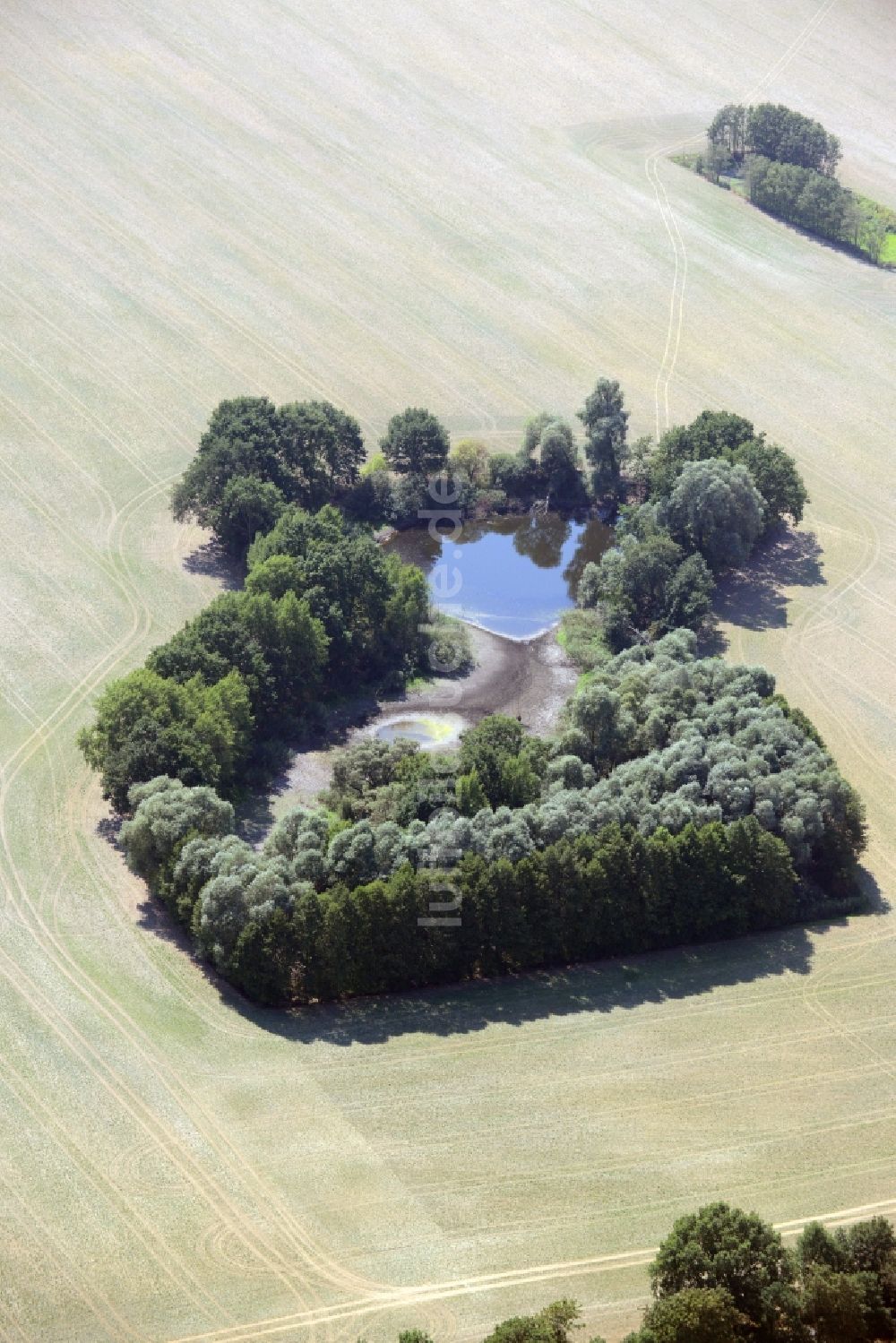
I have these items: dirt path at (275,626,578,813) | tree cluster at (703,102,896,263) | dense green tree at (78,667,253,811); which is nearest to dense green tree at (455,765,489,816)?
dirt path at (275,626,578,813)

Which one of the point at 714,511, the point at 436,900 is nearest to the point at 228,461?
the point at 714,511

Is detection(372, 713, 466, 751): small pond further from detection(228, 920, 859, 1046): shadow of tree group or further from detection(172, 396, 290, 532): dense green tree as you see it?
detection(172, 396, 290, 532): dense green tree

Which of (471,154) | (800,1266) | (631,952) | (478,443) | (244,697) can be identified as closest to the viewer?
(800,1266)

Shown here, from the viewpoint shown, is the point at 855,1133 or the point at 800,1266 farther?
the point at 855,1133

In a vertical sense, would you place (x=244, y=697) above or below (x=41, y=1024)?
above

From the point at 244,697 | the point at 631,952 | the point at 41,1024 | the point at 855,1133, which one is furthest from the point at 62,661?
the point at 855,1133

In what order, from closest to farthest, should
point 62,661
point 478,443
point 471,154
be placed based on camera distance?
1. point 62,661
2. point 478,443
3. point 471,154

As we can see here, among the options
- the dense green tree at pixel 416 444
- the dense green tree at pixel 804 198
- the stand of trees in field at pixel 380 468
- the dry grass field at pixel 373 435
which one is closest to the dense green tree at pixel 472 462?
the stand of trees in field at pixel 380 468

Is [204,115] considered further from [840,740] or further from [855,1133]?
[855,1133]
